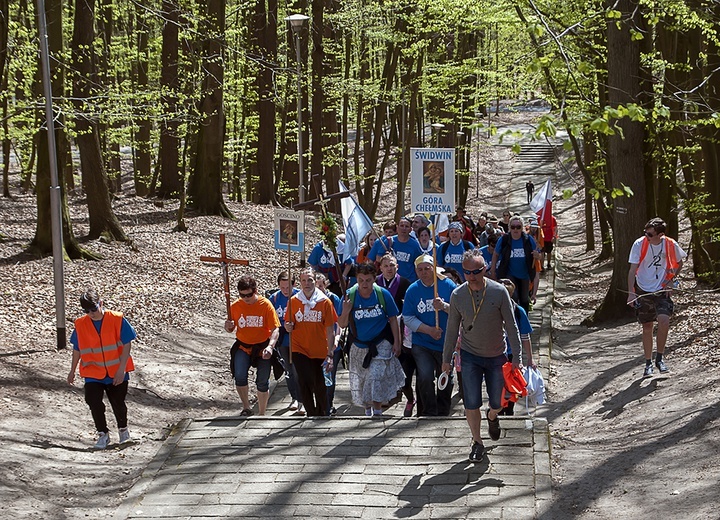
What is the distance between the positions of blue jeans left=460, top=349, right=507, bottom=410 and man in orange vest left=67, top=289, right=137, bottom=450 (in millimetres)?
3408

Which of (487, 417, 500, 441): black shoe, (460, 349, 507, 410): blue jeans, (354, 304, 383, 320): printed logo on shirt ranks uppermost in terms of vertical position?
(354, 304, 383, 320): printed logo on shirt

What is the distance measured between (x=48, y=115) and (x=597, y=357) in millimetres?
8610

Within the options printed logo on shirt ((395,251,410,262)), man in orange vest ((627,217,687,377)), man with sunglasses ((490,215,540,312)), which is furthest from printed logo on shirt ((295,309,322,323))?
man with sunglasses ((490,215,540,312))

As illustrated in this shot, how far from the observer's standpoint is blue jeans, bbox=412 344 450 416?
1024 cm

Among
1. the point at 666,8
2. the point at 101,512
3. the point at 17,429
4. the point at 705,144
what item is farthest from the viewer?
the point at 705,144

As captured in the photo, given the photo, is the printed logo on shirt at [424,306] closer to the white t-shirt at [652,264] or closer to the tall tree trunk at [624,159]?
the white t-shirt at [652,264]

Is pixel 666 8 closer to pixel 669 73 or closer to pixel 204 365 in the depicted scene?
pixel 669 73

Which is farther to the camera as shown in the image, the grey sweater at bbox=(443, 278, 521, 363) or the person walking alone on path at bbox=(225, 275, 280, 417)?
the person walking alone on path at bbox=(225, 275, 280, 417)

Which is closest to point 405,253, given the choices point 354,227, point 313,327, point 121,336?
point 354,227

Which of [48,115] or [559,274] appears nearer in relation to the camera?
[48,115]

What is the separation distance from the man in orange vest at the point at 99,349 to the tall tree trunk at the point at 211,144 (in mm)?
18168

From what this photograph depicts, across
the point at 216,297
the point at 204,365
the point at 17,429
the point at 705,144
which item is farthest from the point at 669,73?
the point at 17,429

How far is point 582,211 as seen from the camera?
5038 centimetres

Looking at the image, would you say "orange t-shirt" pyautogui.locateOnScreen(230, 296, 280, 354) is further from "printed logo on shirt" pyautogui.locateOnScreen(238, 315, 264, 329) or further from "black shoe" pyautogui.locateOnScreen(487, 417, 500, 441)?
"black shoe" pyautogui.locateOnScreen(487, 417, 500, 441)
